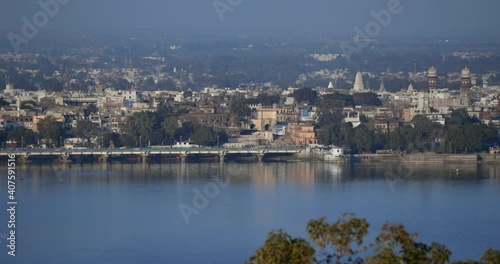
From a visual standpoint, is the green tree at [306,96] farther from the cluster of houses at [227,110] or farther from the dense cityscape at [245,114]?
the cluster of houses at [227,110]

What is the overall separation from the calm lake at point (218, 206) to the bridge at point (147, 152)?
2.34 ft

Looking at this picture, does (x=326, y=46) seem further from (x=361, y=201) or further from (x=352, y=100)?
(x=361, y=201)

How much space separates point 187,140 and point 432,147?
11.1ft

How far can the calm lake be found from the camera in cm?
1266

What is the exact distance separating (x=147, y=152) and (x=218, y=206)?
20.9 feet

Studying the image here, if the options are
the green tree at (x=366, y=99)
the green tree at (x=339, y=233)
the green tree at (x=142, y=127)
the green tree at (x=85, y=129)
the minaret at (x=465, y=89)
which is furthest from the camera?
the minaret at (x=465, y=89)

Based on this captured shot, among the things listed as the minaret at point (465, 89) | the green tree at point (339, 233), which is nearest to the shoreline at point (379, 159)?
the minaret at point (465, 89)

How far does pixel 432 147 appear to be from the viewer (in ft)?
74.2

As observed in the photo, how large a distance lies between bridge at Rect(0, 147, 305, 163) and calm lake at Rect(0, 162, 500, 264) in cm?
71

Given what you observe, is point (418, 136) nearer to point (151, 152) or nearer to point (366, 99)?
point (151, 152)

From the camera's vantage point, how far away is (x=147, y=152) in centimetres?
2152

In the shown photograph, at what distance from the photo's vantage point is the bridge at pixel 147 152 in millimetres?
21109

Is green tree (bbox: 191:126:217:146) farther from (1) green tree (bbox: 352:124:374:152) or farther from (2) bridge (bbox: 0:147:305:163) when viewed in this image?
(1) green tree (bbox: 352:124:374:152)

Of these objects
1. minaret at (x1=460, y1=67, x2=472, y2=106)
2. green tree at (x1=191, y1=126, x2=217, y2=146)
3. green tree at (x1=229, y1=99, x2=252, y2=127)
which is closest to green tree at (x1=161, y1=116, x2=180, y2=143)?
green tree at (x1=191, y1=126, x2=217, y2=146)
